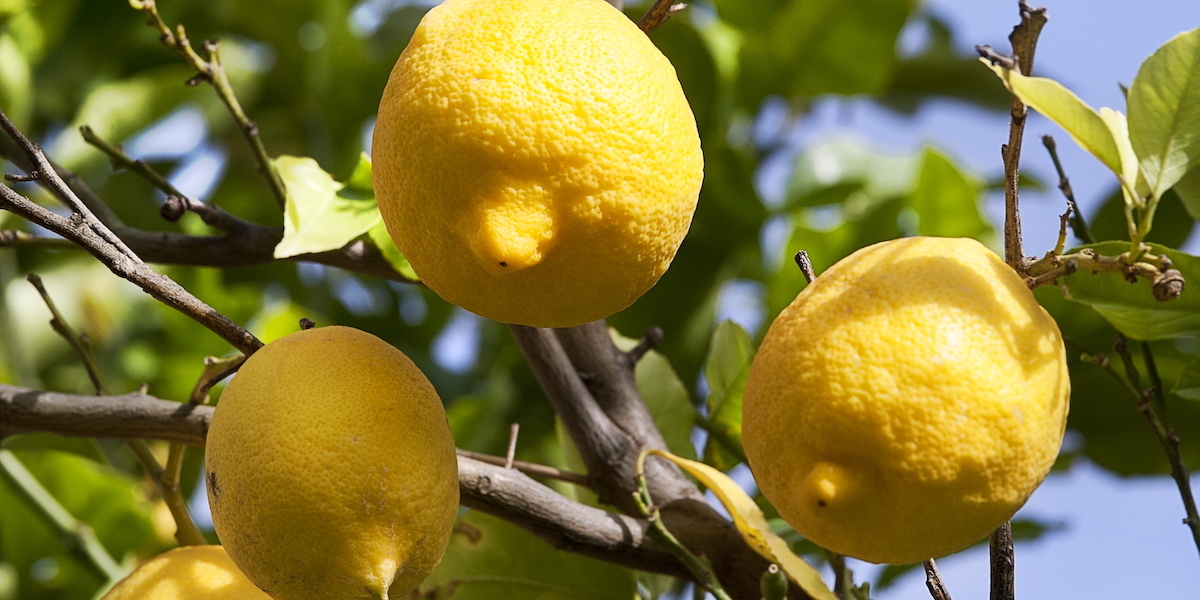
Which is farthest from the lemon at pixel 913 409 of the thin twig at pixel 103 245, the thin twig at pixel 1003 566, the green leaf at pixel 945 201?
Result: the green leaf at pixel 945 201

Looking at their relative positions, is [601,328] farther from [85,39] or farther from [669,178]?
[85,39]

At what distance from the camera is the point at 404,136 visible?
2.13ft

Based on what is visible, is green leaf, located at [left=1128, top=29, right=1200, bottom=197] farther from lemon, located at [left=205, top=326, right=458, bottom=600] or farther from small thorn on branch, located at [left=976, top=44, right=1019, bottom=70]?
lemon, located at [left=205, top=326, right=458, bottom=600]

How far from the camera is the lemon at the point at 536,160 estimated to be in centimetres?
62

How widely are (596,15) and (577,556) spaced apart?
530mm

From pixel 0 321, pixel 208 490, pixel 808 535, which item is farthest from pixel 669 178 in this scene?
pixel 0 321

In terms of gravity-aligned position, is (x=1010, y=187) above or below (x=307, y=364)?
above

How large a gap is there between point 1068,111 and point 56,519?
3.86 ft

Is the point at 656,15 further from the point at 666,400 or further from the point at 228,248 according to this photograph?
the point at 666,400

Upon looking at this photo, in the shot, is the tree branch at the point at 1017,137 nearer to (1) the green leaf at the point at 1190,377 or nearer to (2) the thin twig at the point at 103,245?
(1) the green leaf at the point at 1190,377

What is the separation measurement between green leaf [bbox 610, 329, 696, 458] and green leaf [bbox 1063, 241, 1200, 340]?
1.48 feet

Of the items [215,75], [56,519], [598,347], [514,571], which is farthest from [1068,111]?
[56,519]

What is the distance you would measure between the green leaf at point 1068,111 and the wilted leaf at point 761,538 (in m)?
0.32

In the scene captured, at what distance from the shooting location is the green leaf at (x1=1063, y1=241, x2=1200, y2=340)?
79 cm
